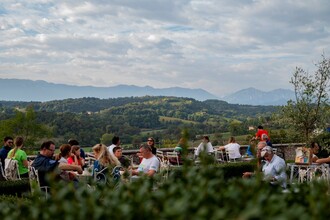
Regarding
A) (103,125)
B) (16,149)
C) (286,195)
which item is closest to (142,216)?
(286,195)

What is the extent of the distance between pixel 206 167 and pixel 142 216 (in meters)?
0.65

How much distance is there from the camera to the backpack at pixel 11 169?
442 inches

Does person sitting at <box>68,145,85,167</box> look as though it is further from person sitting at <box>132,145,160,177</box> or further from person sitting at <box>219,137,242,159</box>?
person sitting at <box>219,137,242,159</box>

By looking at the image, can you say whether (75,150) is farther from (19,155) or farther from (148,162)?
(148,162)

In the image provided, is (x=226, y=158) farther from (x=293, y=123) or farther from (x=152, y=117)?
(x=152, y=117)

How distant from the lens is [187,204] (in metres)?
2.08

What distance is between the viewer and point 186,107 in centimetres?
10669

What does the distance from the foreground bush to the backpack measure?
29.1ft

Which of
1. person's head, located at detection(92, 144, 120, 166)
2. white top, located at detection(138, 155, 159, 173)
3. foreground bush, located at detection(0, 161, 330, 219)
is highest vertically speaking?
foreground bush, located at detection(0, 161, 330, 219)

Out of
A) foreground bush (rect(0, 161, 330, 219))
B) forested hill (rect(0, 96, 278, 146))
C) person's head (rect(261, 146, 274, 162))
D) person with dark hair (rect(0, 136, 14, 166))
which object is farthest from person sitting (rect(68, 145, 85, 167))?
forested hill (rect(0, 96, 278, 146))

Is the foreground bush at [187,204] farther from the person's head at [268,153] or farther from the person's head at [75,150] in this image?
the person's head at [75,150]

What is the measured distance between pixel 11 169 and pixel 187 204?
996 cm

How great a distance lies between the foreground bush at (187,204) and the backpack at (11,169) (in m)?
8.87

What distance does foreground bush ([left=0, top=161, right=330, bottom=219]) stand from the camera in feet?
6.77
